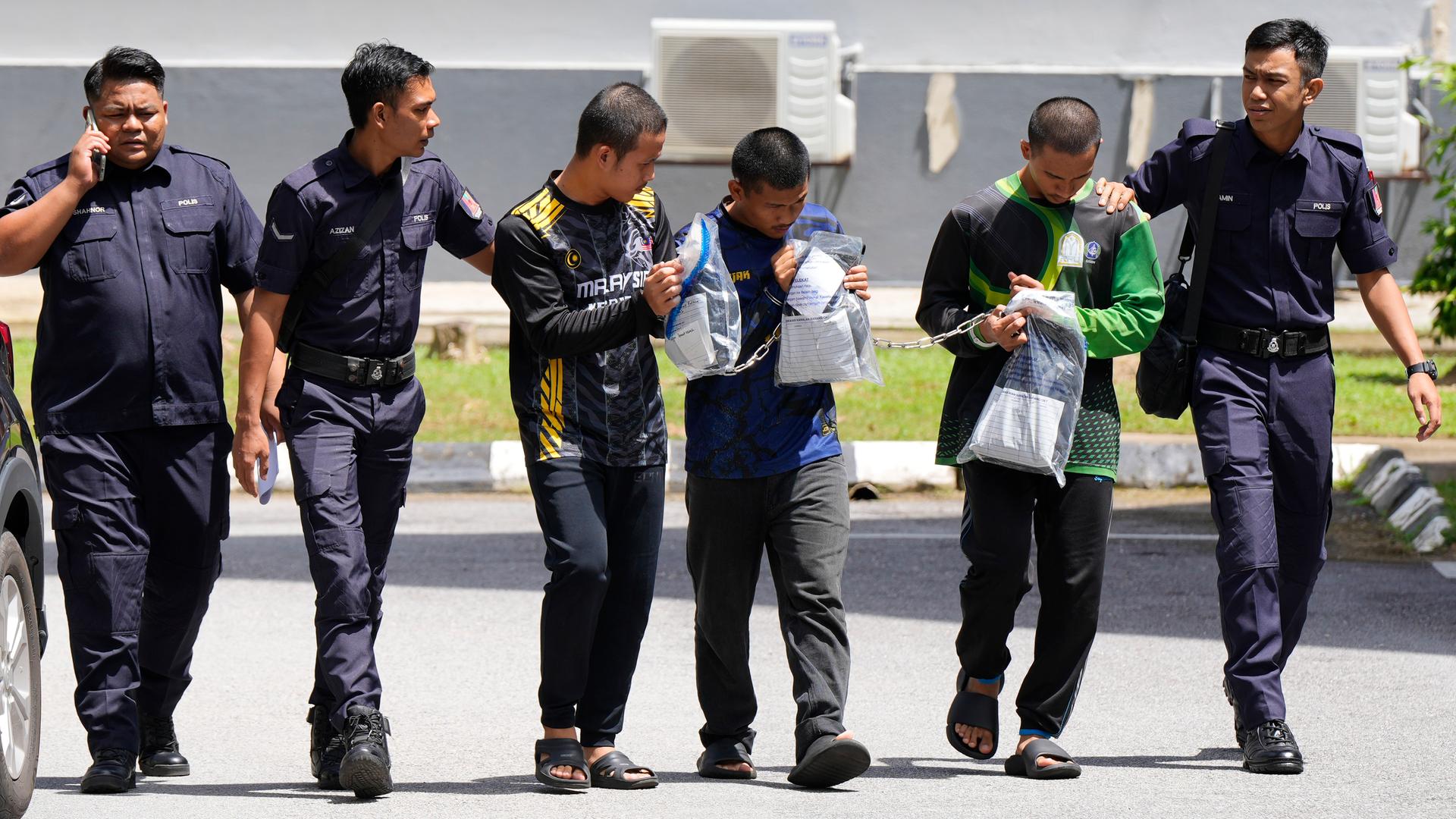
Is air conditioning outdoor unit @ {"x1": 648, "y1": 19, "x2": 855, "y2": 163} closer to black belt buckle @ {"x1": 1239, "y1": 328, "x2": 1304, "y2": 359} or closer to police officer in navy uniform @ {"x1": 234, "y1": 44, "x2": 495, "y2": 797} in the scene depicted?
black belt buckle @ {"x1": 1239, "y1": 328, "x2": 1304, "y2": 359}

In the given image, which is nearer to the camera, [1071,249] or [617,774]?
[617,774]

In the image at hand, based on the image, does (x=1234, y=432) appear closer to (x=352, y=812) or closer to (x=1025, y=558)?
(x=1025, y=558)

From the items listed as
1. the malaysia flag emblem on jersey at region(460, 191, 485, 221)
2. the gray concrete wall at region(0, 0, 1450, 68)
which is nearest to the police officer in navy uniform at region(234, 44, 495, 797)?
the malaysia flag emblem on jersey at region(460, 191, 485, 221)

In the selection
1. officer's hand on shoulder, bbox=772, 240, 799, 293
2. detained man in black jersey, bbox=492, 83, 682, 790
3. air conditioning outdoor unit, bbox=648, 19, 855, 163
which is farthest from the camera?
air conditioning outdoor unit, bbox=648, 19, 855, 163

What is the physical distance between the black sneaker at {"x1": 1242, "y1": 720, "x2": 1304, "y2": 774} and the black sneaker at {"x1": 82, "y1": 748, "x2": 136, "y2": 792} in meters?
3.14

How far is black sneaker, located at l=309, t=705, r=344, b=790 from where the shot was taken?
17.4ft

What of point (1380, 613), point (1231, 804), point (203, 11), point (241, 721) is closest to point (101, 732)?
point (241, 721)

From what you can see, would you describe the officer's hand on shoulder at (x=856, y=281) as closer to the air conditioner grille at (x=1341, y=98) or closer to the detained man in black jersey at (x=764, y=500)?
the detained man in black jersey at (x=764, y=500)

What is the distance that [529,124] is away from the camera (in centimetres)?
1897

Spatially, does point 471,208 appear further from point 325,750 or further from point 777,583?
point 325,750

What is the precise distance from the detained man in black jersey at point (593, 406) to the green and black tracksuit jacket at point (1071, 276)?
0.86 meters

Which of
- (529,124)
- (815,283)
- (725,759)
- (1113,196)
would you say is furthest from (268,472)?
(529,124)

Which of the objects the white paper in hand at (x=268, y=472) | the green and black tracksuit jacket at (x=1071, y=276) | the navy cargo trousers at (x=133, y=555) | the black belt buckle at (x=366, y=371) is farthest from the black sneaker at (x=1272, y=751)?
the navy cargo trousers at (x=133, y=555)

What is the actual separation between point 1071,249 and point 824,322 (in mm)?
786
